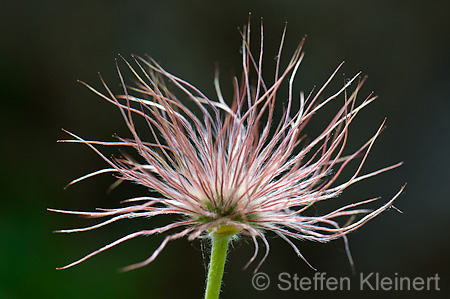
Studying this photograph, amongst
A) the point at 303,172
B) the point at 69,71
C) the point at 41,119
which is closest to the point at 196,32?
the point at 69,71

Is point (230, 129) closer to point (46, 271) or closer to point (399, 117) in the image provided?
point (46, 271)

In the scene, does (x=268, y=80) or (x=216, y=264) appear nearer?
(x=216, y=264)

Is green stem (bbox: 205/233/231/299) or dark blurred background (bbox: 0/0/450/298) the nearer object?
green stem (bbox: 205/233/231/299)

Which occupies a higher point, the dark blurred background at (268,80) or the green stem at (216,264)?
the dark blurred background at (268,80)

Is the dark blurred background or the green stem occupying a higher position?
the dark blurred background

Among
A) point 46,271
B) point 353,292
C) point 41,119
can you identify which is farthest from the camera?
point 353,292
